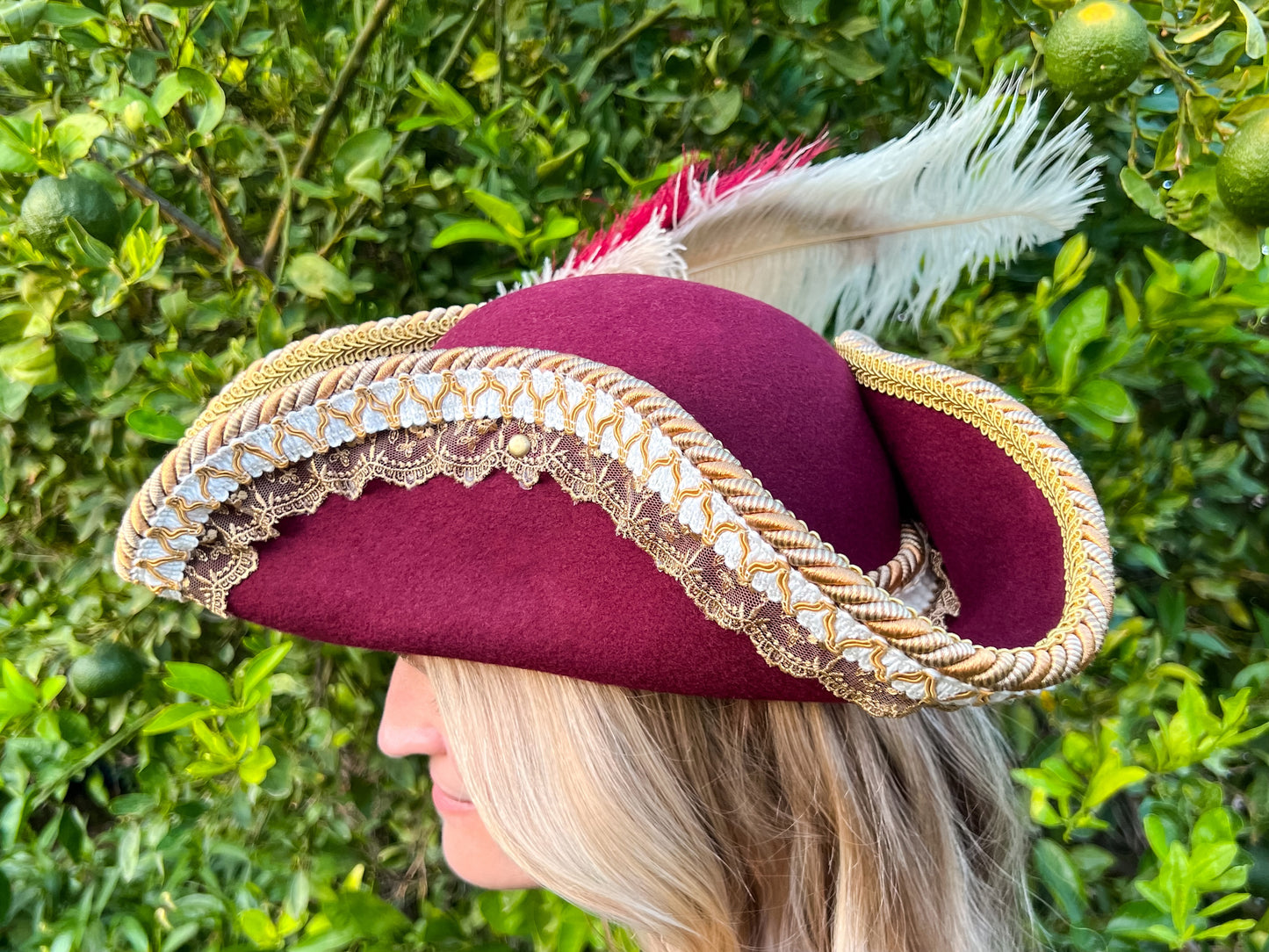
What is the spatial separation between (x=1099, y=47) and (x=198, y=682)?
1130 millimetres

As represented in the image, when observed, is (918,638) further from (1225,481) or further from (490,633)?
(1225,481)

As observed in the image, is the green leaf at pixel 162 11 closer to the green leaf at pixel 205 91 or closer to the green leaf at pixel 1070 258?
the green leaf at pixel 205 91

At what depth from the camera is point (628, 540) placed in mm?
621

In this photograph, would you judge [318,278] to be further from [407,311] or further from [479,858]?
[479,858]

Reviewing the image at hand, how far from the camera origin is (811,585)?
56 centimetres

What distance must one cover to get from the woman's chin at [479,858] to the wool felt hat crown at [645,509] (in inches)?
12.4

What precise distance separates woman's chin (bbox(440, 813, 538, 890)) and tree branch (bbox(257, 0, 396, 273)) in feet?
2.55

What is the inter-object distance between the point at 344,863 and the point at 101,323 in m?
0.80

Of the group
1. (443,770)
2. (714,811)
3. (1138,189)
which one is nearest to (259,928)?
(443,770)

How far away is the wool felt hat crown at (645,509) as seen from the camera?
0.57 metres

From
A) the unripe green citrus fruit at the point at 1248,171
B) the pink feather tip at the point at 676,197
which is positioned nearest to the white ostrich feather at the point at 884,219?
the pink feather tip at the point at 676,197

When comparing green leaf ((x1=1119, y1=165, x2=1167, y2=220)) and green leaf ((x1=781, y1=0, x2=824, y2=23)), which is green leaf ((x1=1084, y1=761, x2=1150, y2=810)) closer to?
green leaf ((x1=1119, y1=165, x2=1167, y2=220))

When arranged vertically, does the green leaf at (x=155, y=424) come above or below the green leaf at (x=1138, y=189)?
below

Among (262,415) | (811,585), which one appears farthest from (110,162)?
(811,585)
